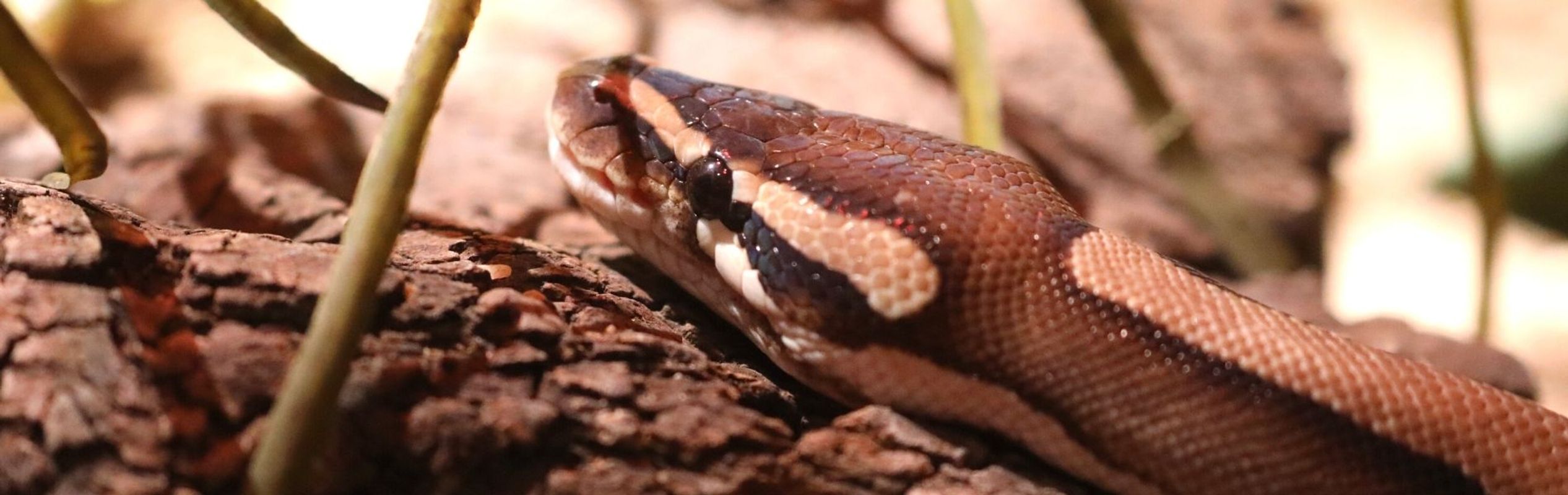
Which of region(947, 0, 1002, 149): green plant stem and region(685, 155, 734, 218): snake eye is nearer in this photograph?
region(685, 155, 734, 218): snake eye

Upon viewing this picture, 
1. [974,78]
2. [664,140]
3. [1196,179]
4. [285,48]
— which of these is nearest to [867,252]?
[664,140]

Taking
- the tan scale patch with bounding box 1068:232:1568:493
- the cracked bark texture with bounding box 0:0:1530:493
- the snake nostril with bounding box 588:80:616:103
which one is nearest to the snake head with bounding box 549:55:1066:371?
the snake nostril with bounding box 588:80:616:103

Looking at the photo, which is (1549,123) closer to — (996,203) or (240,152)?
(996,203)

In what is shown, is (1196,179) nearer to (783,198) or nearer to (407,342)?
(783,198)

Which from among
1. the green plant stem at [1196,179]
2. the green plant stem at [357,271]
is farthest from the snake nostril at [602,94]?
the green plant stem at [1196,179]

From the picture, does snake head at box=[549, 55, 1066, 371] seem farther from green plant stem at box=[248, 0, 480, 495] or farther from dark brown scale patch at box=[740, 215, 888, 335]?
green plant stem at box=[248, 0, 480, 495]
